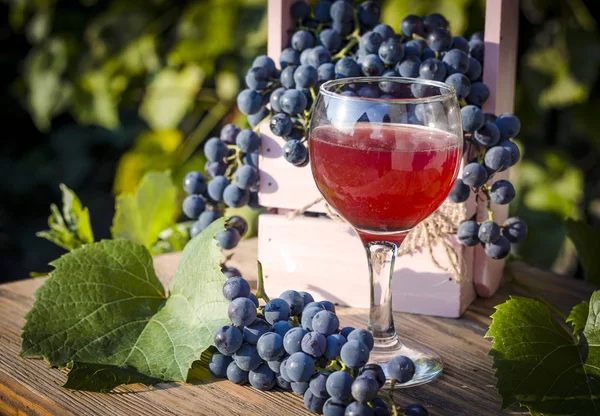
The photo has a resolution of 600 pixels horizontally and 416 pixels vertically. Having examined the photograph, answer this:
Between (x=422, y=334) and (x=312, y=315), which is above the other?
(x=312, y=315)

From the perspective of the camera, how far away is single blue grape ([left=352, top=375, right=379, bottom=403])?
73 cm

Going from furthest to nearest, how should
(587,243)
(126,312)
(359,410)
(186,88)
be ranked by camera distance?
(186,88), (587,243), (126,312), (359,410)

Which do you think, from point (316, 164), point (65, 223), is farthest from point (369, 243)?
point (65, 223)

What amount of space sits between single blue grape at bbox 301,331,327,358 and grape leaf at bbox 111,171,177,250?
61cm

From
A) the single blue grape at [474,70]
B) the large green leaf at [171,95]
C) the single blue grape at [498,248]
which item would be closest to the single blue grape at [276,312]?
the single blue grape at [498,248]

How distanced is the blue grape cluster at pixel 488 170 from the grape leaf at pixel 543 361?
153mm

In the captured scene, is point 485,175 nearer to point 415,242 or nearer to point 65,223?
point 415,242

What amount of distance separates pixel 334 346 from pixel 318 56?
18.3 inches

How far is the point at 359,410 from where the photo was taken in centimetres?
73

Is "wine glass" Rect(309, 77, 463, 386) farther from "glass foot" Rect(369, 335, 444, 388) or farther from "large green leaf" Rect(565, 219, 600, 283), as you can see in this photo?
"large green leaf" Rect(565, 219, 600, 283)

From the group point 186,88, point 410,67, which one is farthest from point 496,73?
point 186,88

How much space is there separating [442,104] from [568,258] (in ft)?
5.95

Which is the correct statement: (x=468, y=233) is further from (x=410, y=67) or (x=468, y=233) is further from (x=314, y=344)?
(x=314, y=344)

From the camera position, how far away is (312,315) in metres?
0.84
